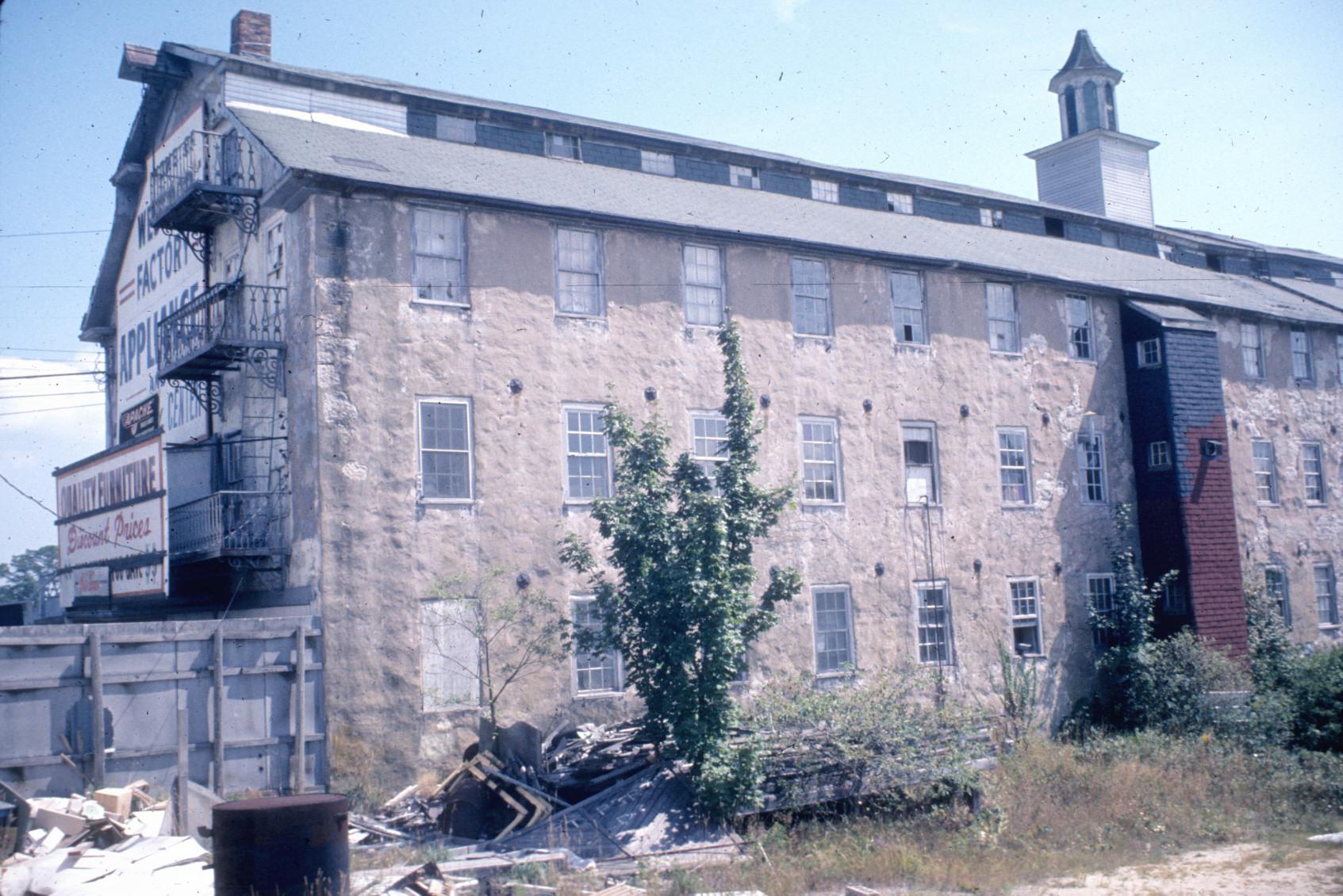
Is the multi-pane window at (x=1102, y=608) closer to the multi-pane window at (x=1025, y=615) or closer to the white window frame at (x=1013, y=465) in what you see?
the multi-pane window at (x=1025, y=615)

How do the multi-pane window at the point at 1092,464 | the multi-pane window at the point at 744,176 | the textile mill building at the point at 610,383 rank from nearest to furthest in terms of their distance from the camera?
1. the textile mill building at the point at 610,383
2. the multi-pane window at the point at 1092,464
3. the multi-pane window at the point at 744,176

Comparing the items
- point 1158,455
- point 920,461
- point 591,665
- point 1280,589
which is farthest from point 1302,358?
point 591,665

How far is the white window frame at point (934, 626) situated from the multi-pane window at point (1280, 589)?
31.1ft

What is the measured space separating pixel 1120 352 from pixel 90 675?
2138 centimetres

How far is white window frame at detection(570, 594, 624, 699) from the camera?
18.4 metres

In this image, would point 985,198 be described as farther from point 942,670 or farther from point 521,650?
point 521,650

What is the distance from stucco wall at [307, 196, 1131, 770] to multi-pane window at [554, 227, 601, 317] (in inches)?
8.4

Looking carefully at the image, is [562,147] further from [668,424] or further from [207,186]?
[668,424]

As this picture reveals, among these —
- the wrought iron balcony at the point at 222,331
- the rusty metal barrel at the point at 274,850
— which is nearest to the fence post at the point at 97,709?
the rusty metal barrel at the point at 274,850

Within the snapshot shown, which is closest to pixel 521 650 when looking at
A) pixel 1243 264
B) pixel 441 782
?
pixel 441 782

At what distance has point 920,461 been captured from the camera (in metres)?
23.0

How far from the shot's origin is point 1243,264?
34656 millimetres

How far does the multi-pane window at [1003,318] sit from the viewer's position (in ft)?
80.0

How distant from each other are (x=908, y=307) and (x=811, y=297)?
2369mm
